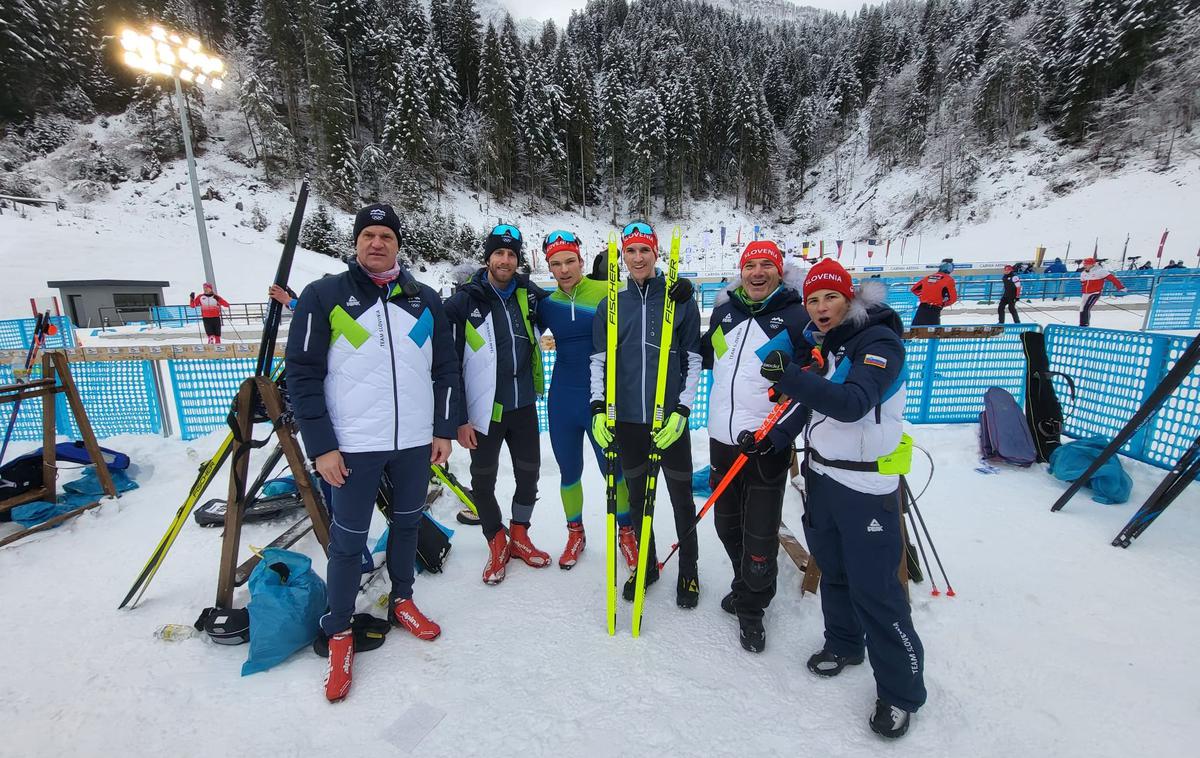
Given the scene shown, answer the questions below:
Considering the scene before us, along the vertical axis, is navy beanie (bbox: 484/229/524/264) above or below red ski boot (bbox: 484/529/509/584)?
above

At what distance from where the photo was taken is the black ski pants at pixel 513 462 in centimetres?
337

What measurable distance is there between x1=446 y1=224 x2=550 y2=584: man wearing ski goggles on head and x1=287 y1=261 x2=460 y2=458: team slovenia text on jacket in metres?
0.53

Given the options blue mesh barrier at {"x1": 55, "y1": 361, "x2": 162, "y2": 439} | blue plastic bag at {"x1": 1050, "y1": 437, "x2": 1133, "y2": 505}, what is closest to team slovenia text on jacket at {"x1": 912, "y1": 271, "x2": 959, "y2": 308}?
blue plastic bag at {"x1": 1050, "y1": 437, "x2": 1133, "y2": 505}

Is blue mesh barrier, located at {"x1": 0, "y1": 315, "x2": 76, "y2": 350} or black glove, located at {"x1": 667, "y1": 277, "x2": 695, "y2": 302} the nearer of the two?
black glove, located at {"x1": 667, "y1": 277, "x2": 695, "y2": 302}

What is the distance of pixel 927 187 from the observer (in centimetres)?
4672

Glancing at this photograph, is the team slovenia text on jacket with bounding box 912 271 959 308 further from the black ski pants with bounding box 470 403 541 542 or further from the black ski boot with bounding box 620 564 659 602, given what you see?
the black ski pants with bounding box 470 403 541 542

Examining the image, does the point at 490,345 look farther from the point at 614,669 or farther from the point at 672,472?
the point at 614,669

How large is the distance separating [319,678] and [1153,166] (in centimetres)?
5478

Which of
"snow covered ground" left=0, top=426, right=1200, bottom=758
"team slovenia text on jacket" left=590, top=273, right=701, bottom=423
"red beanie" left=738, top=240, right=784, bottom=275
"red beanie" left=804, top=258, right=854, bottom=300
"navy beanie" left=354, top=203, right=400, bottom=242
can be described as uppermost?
"navy beanie" left=354, top=203, right=400, bottom=242

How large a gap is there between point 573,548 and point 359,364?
6.75ft

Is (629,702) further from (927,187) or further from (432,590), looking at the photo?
(927,187)

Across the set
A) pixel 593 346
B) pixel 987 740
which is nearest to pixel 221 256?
pixel 593 346

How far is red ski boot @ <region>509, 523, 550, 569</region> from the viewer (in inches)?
143

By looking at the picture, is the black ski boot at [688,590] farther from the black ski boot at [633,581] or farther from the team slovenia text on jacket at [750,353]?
the team slovenia text on jacket at [750,353]
